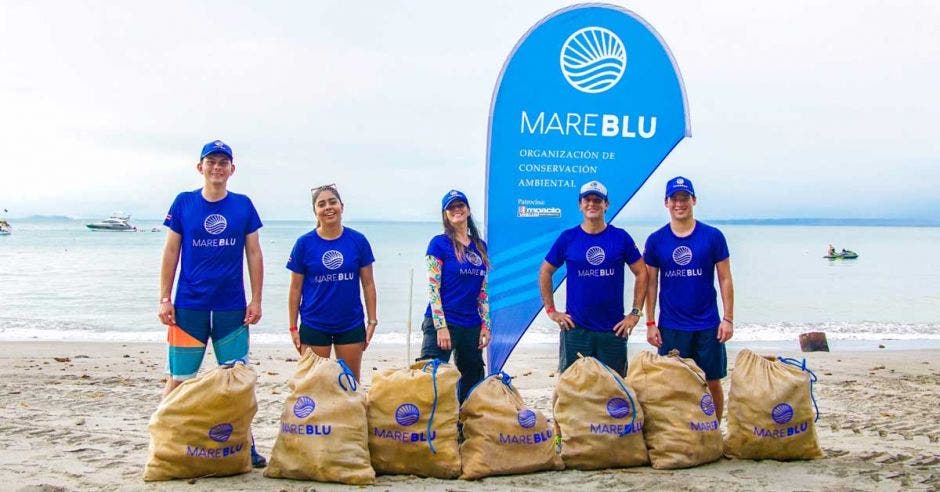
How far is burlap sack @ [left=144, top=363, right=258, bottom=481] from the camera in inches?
136

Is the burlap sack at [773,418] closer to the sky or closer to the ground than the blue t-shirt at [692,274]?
closer to the ground

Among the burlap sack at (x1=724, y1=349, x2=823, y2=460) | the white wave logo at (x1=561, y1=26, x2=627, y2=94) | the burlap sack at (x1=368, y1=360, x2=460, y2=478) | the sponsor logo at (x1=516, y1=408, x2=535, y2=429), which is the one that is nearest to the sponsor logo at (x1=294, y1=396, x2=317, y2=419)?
the burlap sack at (x1=368, y1=360, x2=460, y2=478)

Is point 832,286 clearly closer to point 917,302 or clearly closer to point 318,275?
point 917,302

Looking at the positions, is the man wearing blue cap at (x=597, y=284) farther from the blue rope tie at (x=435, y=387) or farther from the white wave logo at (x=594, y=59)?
the white wave logo at (x=594, y=59)

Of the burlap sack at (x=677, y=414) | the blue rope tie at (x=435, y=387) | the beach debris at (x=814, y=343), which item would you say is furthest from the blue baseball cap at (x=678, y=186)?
the beach debris at (x=814, y=343)

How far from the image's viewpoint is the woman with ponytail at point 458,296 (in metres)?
4.15

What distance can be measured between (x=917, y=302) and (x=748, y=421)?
16.8 metres

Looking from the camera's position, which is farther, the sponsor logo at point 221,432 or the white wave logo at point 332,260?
the white wave logo at point 332,260

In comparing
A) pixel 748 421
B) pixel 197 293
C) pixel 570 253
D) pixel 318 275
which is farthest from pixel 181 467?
pixel 748 421

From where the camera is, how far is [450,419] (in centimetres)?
377

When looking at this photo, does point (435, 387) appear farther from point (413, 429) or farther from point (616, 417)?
point (616, 417)

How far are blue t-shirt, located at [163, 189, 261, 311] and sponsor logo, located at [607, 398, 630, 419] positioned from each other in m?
2.06

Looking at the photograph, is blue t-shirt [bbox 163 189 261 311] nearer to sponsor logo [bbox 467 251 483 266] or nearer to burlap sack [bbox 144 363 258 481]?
burlap sack [bbox 144 363 258 481]

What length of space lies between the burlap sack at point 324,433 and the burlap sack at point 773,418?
2027 millimetres
